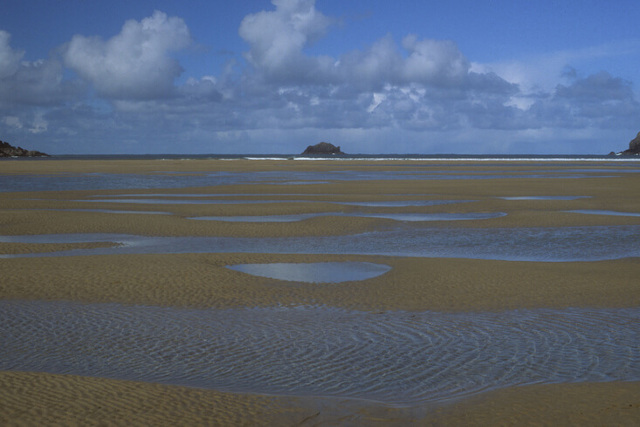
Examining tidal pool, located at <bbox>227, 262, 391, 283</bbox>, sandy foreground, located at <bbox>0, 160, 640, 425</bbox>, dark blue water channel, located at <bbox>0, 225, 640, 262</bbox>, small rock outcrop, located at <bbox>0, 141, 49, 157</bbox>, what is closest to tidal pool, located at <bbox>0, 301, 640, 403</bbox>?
sandy foreground, located at <bbox>0, 160, 640, 425</bbox>

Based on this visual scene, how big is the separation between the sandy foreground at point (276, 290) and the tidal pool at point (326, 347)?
47cm

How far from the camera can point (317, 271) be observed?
1540 centimetres

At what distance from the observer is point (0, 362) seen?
28.2 ft

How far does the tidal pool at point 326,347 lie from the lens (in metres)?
7.91

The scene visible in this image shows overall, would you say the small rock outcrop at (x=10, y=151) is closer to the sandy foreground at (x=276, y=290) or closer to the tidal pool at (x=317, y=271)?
the sandy foreground at (x=276, y=290)

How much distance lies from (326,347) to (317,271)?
614 centimetres

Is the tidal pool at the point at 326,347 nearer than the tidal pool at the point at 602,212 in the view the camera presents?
Yes

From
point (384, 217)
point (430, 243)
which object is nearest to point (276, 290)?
point (430, 243)

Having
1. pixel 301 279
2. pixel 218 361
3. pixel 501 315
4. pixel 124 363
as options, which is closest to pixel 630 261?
pixel 501 315

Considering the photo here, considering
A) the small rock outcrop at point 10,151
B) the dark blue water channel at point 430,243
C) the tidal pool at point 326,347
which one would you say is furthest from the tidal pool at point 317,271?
the small rock outcrop at point 10,151

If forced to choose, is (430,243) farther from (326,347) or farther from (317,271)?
(326,347)

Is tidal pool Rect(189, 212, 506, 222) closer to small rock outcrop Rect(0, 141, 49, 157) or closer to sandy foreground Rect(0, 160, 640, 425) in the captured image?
sandy foreground Rect(0, 160, 640, 425)

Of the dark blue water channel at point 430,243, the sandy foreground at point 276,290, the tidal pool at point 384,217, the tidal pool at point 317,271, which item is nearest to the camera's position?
the sandy foreground at point 276,290

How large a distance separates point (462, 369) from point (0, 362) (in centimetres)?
613
